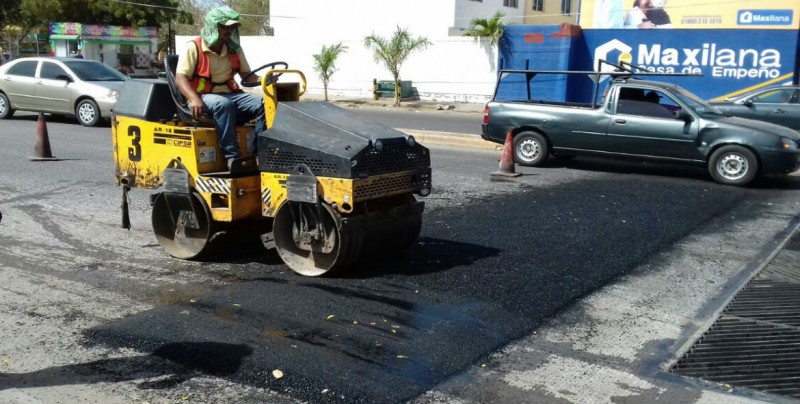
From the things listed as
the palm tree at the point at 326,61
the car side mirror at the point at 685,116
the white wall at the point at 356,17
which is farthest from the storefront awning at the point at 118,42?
the car side mirror at the point at 685,116

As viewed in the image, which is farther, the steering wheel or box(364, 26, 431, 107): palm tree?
box(364, 26, 431, 107): palm tree

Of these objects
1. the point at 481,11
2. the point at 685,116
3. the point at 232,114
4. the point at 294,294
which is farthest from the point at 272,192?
the point at 481,11

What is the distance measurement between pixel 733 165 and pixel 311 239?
800 centimetres

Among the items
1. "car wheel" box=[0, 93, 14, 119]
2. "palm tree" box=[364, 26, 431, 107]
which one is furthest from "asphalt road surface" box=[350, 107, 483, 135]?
"car wheel" box=[0, 93, 14, 119]

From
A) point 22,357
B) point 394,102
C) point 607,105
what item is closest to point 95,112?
point 607,105

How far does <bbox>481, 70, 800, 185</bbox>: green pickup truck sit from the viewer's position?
459 inches

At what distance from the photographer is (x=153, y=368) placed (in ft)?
15.2

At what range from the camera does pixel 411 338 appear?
17.0 feet

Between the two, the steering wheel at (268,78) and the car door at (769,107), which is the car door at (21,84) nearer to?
the steering wheel at (268,78)

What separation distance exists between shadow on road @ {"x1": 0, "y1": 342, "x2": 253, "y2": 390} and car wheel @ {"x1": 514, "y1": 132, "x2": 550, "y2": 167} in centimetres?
910

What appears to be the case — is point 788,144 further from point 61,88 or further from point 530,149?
point 61,88

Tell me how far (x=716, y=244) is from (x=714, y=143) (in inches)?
→ 163

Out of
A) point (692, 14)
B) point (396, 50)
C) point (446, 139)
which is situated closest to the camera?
point (446, 139)

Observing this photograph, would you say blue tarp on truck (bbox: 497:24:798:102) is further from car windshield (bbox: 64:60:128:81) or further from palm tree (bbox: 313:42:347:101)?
car windshield (bbox: 64:60:128:81)
